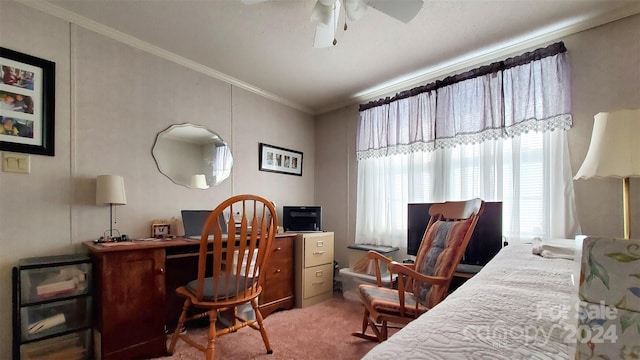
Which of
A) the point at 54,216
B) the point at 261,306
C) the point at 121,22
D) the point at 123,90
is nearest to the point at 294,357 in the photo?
the point at 261,306

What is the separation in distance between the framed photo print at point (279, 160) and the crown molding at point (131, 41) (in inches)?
25.5

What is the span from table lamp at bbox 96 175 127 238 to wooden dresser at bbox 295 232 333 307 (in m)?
1.56

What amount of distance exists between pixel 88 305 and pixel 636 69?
3851 millimetres

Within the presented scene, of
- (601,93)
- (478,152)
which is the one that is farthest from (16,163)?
(601,93)

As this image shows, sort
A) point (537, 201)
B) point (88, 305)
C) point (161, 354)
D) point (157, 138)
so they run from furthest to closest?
point (157, 138) → point (537, 201) → point (161, 354) → point (88, 305)

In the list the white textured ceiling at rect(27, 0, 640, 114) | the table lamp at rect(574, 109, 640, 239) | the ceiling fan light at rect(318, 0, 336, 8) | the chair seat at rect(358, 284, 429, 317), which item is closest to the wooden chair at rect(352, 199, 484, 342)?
the chair seat at rect(358, 284, 429, 317)

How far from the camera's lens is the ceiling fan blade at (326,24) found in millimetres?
1667

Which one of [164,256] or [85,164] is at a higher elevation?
[85,164]

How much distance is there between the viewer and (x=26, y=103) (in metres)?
1.82

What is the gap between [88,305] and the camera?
1.75 m

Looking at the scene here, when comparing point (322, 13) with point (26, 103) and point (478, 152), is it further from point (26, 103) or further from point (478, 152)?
point (26, 103)

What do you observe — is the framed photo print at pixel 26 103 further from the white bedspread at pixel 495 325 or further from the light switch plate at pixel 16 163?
the white bedspread at pixel 495 325

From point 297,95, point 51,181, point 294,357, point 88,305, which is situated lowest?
point 294,357

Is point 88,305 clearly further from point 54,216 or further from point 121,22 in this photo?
point 121,22
